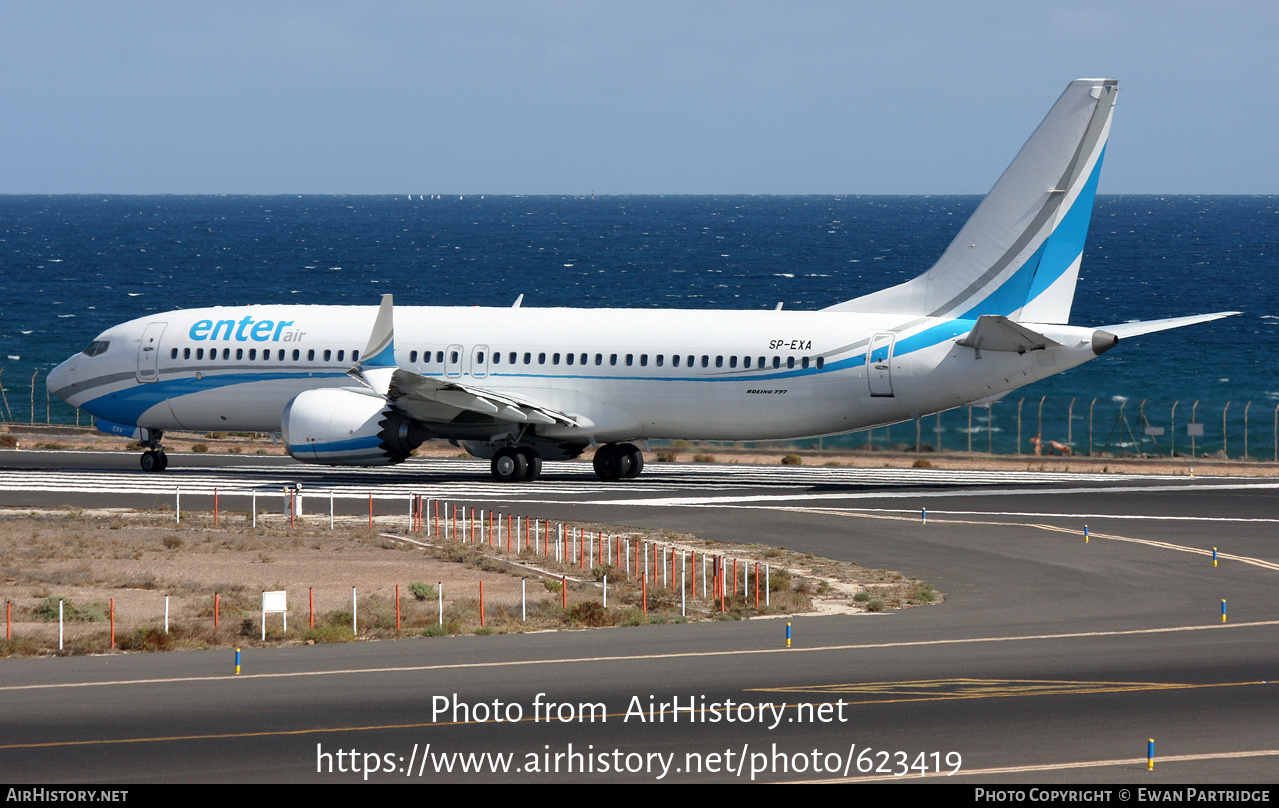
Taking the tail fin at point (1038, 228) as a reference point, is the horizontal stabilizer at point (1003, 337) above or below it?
below

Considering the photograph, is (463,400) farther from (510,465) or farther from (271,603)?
(271,603)

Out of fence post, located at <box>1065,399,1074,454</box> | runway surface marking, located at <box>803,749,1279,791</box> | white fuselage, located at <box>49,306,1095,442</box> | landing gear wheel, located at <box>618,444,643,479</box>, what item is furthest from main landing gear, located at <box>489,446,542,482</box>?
runway surface marking, located at <box>803,749,1279,791</box>

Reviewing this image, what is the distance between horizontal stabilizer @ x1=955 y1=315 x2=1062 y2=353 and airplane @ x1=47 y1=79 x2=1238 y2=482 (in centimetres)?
4

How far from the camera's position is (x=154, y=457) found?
46406mm

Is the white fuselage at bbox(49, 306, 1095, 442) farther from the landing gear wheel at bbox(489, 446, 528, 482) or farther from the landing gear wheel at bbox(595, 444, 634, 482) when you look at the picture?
the landing gear wheel at bbox(595, 444, 634, 482)

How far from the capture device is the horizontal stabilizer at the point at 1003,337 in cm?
3706

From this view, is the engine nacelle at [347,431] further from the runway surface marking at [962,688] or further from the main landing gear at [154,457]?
the runway surface marking at [962,688]

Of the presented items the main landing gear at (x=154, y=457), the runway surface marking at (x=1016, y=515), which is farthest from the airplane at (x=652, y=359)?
the runway surface marking at (x=1016, y=515)

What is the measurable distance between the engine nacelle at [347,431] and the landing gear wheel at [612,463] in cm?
550

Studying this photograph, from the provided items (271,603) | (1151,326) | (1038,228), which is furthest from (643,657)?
(1038,228)

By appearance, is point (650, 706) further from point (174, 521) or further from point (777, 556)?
point (174, 521)

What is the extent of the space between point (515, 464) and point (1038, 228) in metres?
15.5

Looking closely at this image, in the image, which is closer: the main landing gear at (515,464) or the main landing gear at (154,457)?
the main landing gear at (515,464)

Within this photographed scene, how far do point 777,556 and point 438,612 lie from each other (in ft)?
26.6
